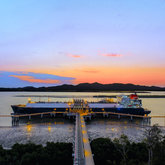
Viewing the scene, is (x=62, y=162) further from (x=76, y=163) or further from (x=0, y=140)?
(x=0, y=140)

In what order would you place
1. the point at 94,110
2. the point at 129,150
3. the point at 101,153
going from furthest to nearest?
the point at 94,110, the point at 129,150, the point at 101,153

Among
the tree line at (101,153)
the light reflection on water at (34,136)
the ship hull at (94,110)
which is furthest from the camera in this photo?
the ship hull at (94,110)

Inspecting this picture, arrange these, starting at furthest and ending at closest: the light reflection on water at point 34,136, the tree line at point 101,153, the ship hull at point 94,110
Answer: the ship hull at point 94,110 → the light reflection on water at point 34,136 → the tree line at point 101,153

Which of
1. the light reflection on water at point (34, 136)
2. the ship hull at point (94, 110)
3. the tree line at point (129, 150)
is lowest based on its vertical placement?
the light reflection on water at point (34, 136)

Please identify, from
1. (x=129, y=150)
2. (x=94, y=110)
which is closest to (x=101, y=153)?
(x=129, y=150)

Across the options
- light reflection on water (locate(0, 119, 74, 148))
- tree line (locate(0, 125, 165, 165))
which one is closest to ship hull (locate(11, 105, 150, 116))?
light reflection on water (locate(0, 119, 74, 148))

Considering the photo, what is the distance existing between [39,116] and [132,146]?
196 feet

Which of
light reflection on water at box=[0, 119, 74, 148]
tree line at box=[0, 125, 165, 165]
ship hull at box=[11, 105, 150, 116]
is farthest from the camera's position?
ship hull at box=[11, 105, 150, 116]

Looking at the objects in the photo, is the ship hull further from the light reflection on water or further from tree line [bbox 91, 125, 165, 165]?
tree line [bbox 91, 125, 165, 165]

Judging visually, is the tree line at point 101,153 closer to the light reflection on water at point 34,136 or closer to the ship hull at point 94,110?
the light reflection on water at point 34,136

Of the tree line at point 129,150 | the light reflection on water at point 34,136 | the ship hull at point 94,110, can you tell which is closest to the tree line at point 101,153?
the tree line at point 129,150

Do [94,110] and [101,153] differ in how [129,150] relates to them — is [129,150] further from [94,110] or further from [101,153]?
[94,110]

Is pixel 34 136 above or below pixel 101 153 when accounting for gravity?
below

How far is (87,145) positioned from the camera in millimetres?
29562
